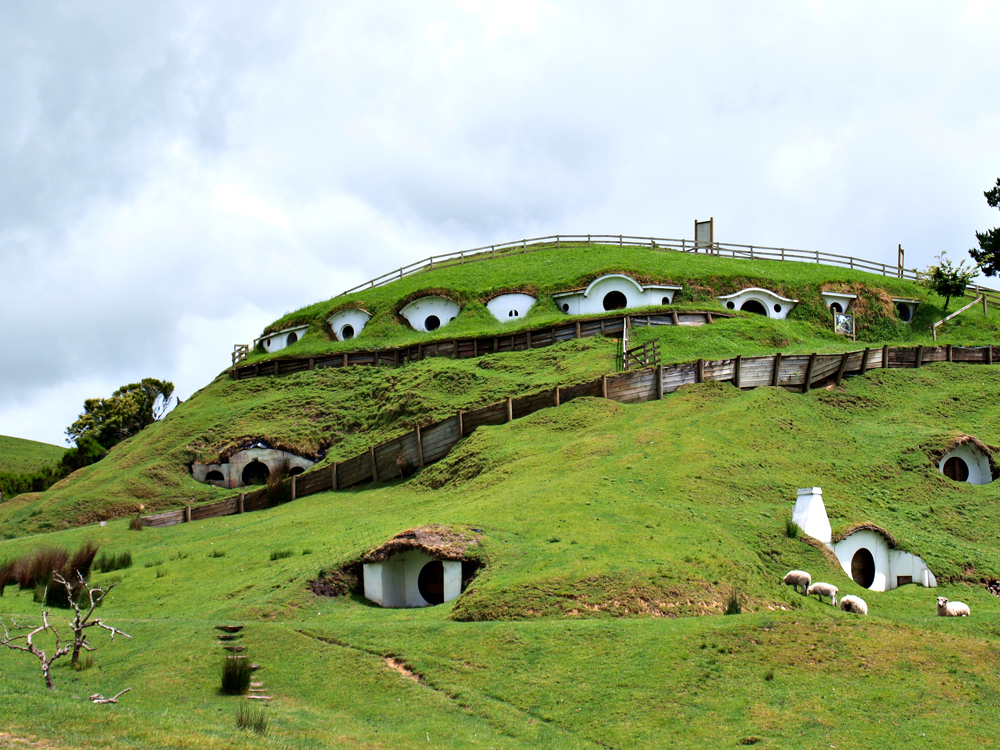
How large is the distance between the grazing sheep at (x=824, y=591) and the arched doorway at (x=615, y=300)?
3482cm

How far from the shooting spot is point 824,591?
72.1ft

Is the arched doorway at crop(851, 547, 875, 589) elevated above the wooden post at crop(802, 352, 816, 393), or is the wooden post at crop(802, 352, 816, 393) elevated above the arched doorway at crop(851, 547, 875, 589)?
the wooden post at crop(802, 352, 816, 393)

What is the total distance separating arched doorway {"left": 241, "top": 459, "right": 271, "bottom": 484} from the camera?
153 feet

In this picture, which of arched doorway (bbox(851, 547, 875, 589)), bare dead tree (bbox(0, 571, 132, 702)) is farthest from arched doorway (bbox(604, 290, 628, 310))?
bare dead tree (bbox(0, 571, 132, 702))

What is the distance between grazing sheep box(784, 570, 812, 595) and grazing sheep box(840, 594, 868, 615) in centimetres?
113

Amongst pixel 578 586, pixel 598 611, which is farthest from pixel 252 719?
pixel 578 586

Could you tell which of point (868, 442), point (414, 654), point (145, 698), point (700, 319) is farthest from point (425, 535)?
point (700, 319)

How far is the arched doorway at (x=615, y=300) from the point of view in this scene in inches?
2202

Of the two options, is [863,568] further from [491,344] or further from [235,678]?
[491,344]

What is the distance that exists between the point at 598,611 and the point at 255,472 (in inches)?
1230

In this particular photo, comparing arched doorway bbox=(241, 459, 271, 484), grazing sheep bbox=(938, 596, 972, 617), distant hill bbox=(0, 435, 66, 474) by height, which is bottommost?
grazing sheep bbox=(938, 596, 972, 617)

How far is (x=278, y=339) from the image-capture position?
62781mm

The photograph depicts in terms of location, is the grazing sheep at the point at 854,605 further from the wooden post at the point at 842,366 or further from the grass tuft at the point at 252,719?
the wooden post at the point at 842,366

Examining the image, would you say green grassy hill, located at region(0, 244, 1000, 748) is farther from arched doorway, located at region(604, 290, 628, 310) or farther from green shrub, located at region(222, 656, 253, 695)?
arched doorway, located at region(604, 290, 628, 310)
